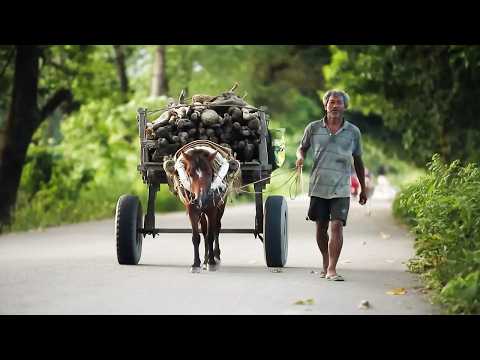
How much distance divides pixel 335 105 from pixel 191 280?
9.04 ft

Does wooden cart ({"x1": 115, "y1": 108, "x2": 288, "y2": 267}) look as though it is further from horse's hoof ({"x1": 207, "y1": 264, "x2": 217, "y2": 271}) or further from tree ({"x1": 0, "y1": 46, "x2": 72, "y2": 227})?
tree ({"x1": 0, "y1": 46, "x2": 72, "y2": 227})

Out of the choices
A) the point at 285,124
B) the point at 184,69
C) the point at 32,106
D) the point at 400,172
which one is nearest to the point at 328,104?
the point at 32,106

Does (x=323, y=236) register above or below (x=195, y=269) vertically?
above

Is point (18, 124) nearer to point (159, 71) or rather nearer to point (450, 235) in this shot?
point (450, 235)

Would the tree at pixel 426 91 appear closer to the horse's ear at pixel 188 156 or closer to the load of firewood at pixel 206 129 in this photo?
the load of firewood at pixel 206 129

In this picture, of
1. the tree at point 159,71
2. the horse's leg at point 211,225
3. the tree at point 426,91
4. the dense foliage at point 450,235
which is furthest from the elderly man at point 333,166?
the tree at point 159,71

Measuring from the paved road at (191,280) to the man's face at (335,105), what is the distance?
203cm

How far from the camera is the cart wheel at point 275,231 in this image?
13195mm

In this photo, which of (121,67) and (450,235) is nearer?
(450,235)

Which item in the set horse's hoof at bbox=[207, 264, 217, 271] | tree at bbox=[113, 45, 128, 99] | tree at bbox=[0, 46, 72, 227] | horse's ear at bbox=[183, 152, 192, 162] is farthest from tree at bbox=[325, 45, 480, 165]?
tree at bbox=[113, 45, 128, 99]

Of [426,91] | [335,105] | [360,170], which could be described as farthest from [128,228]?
[426,91]

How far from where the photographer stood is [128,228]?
13586 millimetres

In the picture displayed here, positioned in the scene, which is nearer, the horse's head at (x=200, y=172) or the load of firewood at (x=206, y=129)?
the horse's head at (x=200, y=172)

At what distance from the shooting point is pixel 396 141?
38594mm
